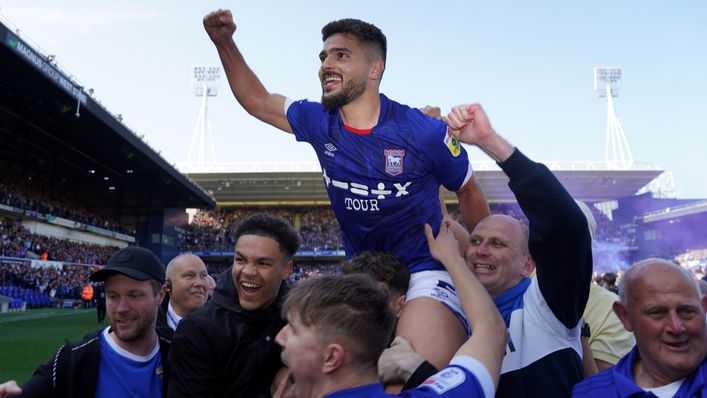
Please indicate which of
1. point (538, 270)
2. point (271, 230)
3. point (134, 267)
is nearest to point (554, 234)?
point (538, 270)

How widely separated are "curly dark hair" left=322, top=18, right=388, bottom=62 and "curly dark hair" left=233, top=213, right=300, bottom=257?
1105 millimetres

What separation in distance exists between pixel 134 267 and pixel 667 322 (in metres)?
2.73

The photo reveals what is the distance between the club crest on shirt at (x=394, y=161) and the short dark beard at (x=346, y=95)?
0.39 metres

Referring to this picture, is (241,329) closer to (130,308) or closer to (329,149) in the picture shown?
(130,308)

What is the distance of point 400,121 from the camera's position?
111 inches

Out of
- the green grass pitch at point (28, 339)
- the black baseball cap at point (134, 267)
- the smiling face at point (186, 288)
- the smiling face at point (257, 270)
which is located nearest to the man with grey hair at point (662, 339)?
the smiling face at point (257, 270)

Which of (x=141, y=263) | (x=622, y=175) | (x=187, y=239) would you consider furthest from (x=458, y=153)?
(x=187, y=239)

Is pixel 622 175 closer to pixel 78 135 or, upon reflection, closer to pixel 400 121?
pixel 78 135

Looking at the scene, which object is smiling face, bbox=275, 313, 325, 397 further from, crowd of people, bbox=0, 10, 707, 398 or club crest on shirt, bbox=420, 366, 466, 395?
club crest on shirt, bbox=420, 366, 466, 395

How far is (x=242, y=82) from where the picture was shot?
132 inches

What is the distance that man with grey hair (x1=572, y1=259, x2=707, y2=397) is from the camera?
2.08m

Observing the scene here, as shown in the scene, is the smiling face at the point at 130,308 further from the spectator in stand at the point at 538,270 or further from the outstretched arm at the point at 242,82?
the spectator in stand at the point at 538,270

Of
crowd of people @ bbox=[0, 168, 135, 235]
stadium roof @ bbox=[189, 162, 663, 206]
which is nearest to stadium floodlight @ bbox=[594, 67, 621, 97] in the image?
stadium roof @ bbox=[189, 162, 663, 206]

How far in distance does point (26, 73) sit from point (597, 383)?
21.3m
